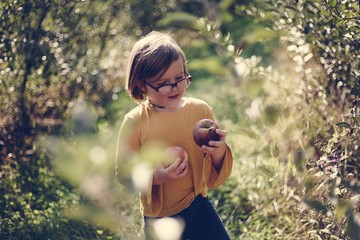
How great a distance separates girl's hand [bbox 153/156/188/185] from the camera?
6.01 feet

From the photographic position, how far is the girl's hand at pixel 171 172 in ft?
6.01

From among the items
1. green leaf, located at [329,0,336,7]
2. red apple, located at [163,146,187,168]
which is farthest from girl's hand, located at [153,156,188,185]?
green leaf, located at [329,0,336,7]

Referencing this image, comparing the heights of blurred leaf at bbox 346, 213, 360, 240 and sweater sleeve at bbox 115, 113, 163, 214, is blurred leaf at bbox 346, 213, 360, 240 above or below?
above

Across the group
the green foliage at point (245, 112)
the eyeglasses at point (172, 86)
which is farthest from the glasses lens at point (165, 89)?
the green foliage at point (245, 112)

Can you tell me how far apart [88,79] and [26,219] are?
1184mm

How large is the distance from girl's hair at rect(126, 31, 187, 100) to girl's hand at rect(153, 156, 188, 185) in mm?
324

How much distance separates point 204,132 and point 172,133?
16 cm

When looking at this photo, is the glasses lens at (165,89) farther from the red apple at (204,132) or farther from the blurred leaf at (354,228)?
the blurred leaf at (354,228)

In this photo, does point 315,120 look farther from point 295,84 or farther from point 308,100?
point 295,84

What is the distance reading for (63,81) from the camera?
357 cm

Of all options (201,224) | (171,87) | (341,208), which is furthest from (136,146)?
(341,208)

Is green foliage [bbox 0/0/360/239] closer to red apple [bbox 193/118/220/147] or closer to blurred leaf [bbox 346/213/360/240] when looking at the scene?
red apple [bbox 193/118/220/147]

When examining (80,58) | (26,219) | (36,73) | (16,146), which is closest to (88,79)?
(80,58)

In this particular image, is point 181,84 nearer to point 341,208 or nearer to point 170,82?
point 170,82
